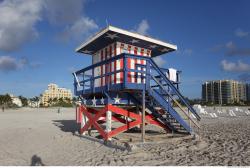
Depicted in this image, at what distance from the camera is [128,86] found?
9.20 metres

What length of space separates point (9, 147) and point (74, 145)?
2476mm

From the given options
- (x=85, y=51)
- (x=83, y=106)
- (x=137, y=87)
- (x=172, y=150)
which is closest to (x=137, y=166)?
(x=172, y=150)

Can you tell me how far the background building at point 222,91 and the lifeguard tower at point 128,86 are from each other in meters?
160

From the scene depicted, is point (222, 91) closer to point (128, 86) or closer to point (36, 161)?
point (128, 86)

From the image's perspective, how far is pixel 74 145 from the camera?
33.3 ft

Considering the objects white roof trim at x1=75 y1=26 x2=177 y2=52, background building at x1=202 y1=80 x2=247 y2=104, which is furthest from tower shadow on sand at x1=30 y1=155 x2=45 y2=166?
background building at x1=202 y1=80 x2=247 y2=104

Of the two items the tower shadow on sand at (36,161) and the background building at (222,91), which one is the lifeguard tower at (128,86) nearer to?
the tower shadow on sand at (36,161)

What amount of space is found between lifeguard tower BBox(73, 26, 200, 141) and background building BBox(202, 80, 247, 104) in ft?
524

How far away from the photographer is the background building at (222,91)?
167 metres

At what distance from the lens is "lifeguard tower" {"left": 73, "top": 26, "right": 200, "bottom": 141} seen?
386 inches

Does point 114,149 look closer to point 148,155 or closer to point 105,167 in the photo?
point 148,155

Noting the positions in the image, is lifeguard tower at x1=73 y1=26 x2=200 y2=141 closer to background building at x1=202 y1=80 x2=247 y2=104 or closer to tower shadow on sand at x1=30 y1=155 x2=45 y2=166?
tower shadow on sand at x1=30 y1=155 x2=45 y2=166

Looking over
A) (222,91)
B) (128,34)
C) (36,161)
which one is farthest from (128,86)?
(222,91)


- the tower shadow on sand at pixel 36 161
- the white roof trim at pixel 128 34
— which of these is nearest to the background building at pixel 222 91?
the white roof trim at pixel 128 34
